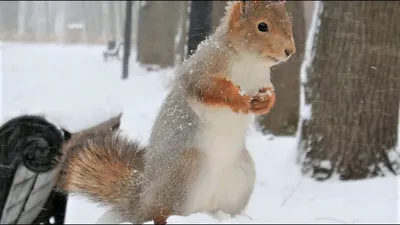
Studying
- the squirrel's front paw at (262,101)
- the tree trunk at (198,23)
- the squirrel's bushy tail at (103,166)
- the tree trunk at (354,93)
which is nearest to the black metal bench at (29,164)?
the squirrel's bushy tail at (103,166)

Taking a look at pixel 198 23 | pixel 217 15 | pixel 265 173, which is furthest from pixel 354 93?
pixel 198 23

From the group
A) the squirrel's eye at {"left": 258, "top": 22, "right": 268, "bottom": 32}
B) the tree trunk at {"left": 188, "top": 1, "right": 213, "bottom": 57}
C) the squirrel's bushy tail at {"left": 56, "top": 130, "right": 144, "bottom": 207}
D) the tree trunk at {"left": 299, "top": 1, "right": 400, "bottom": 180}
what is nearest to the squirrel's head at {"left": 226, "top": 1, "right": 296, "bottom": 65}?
the squirrel's eye at {"left": 258, "top": 22, "right": 268, "bottom": 32}

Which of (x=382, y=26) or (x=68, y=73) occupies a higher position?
(x=382, y=26)

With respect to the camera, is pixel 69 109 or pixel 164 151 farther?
pixel 69 109

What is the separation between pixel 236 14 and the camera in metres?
0.73

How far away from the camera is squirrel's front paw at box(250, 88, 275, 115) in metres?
0.72

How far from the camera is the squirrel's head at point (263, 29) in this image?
71 centimetres

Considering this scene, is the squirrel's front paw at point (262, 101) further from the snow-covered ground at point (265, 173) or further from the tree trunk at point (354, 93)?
the tree trunk at point (354, 93)

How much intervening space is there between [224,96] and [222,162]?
4.1 inches

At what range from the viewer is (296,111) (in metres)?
3.09

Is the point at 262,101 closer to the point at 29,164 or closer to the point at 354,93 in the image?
the point at 29,164

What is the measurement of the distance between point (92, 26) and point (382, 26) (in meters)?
0.80

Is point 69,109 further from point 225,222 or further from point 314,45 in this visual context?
point 314,45

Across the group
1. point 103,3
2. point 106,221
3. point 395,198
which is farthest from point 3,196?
point 395,198
